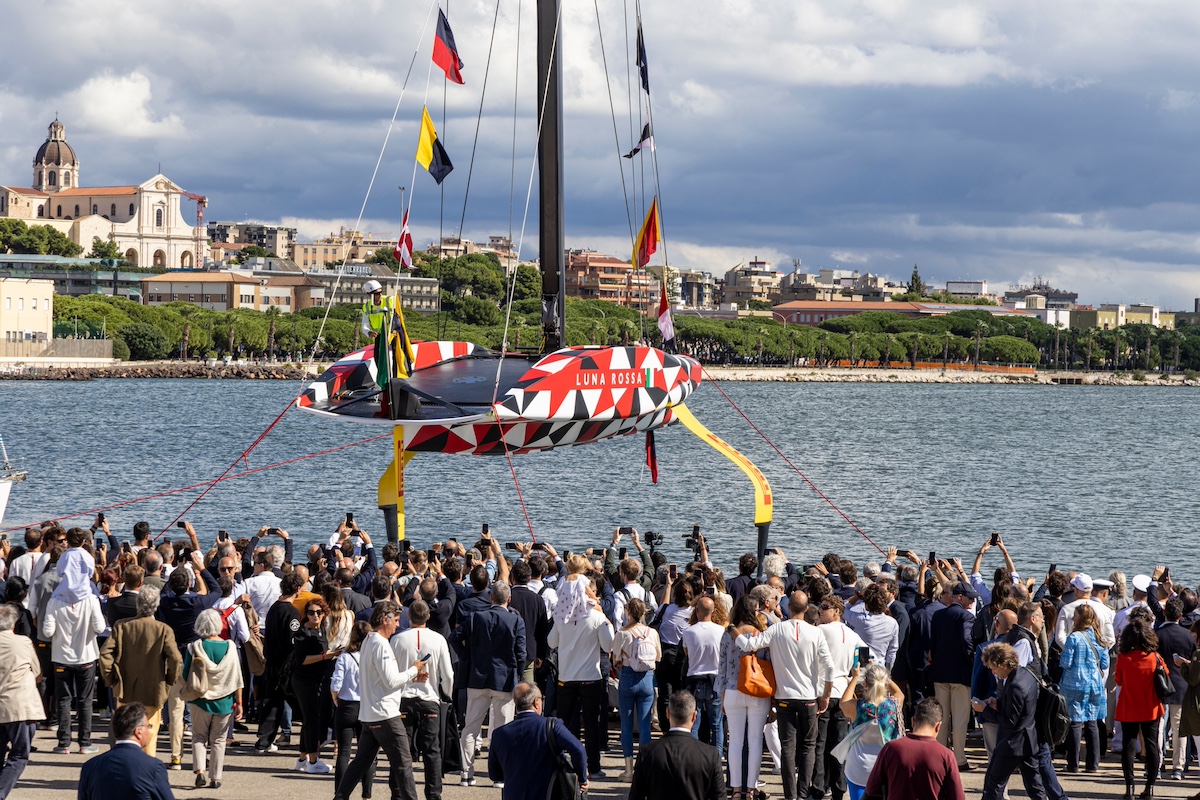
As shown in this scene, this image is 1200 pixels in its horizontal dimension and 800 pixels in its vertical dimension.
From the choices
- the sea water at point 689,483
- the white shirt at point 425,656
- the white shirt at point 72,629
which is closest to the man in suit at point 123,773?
the white shirt at point 425,656

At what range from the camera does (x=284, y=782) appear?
10.0m

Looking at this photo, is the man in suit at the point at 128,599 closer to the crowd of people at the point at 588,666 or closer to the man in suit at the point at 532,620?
the crowd of people at the point at 588,666

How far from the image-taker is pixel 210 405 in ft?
327

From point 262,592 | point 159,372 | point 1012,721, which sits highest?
point 262,592

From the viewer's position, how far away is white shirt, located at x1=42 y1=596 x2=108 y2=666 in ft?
35.2

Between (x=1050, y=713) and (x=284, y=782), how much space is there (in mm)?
5417

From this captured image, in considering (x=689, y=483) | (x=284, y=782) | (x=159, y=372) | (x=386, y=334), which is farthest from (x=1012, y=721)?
(x=159, y=372)

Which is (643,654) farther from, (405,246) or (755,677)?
(405,246)

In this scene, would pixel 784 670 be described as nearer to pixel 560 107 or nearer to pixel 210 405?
pixel 560 107

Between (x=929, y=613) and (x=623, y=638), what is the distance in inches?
102

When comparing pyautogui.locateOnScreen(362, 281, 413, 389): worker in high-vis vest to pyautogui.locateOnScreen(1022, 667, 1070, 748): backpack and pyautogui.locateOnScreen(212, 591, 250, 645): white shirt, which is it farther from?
pyautogui.locateOnScreen(1022, 667, 1070, 748): backpack

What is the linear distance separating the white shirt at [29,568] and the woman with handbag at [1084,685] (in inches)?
329

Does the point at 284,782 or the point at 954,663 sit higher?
the point at 954,663

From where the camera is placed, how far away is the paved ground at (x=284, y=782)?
9.59 m
